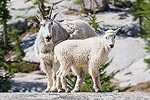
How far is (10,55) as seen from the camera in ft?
144

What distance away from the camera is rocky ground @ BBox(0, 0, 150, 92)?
109 feet

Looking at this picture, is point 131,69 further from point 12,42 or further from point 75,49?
point 75,49

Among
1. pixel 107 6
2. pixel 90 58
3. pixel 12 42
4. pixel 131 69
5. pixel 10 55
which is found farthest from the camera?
pixel 107 6

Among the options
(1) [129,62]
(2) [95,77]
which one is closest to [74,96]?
(2) [95,77]

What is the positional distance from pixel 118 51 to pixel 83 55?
3108 centimetres

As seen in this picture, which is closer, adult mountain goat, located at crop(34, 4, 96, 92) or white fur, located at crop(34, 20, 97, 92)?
adult mountain goat, located at crop(34, 4, 96, 92)

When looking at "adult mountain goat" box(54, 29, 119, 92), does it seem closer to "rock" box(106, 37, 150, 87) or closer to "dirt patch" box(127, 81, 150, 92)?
"dirt patch" box(127, 81, 150, 92)

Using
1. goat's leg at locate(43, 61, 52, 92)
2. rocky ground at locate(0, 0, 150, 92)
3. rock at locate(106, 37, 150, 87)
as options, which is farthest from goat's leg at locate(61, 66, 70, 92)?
rock at locate(106, 37, 150, 87)

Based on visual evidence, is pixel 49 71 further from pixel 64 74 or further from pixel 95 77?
pixel 95 77

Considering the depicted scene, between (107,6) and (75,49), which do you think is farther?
(107,6)

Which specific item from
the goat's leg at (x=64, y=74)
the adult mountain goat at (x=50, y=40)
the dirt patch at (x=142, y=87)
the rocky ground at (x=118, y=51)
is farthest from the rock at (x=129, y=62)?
the goat's leg at (x=64, y=74)

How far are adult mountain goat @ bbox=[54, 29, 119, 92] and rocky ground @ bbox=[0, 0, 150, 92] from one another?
1387 centimetres

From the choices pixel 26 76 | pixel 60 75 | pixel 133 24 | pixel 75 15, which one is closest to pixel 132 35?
pixel 133 24

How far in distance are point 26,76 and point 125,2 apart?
21468mm
